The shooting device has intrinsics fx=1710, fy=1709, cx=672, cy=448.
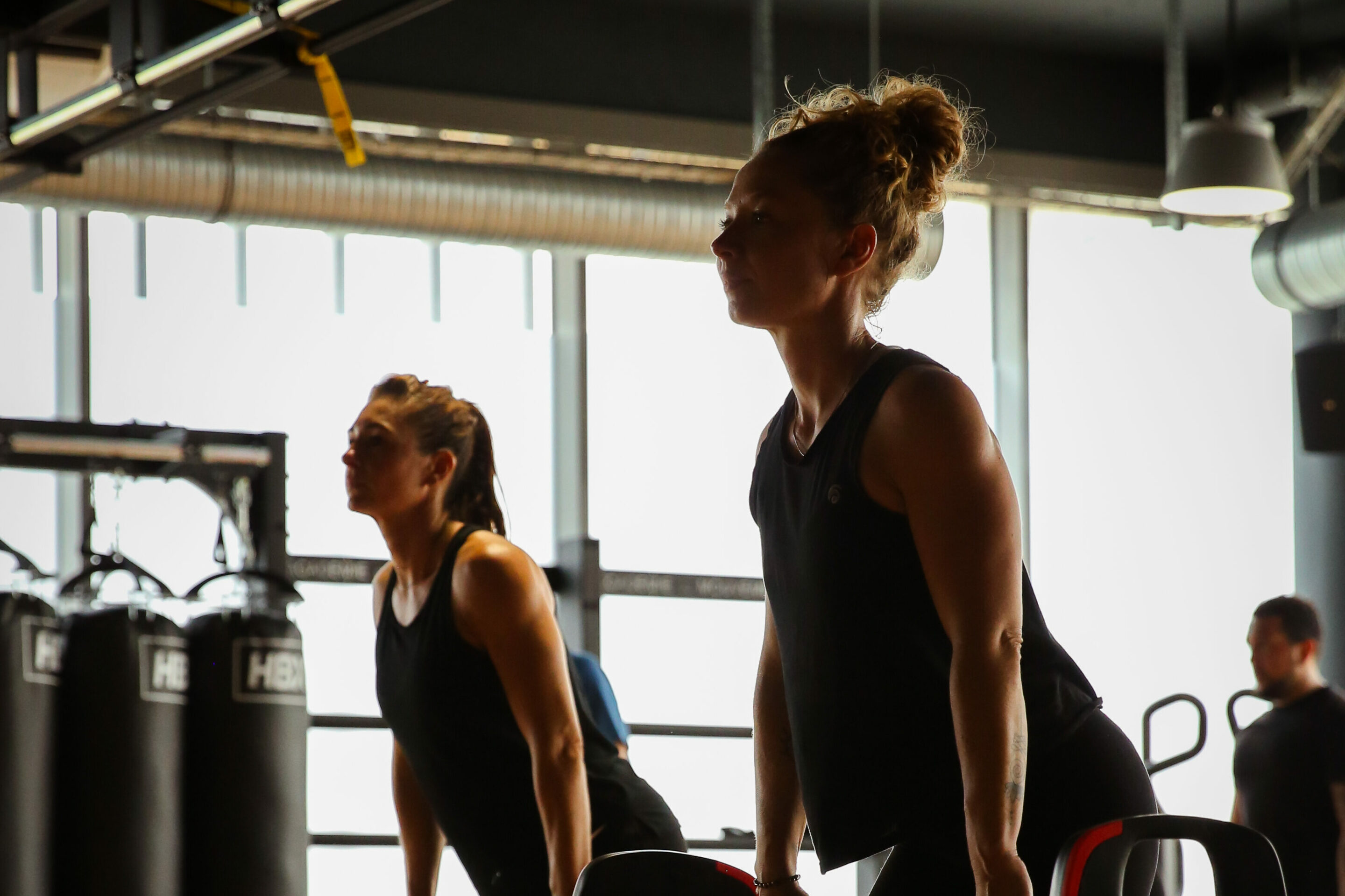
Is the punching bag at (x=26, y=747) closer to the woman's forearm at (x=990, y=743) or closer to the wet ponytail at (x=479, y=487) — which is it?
the wet ponytail at (x=479, y=487)

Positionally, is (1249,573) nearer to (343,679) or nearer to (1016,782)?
(343,679)

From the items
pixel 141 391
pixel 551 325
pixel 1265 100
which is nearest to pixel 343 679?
pixel 141 391

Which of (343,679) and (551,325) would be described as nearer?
(343,679)

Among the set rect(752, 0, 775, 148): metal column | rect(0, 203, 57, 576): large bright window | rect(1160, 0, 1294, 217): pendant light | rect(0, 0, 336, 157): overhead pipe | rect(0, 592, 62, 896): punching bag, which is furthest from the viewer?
rect(0, 203, 57, 576): large bright window

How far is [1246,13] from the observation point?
704 centimetres

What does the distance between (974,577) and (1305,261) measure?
5194mm

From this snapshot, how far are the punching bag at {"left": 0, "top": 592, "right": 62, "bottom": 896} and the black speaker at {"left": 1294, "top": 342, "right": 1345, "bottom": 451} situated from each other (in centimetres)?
469

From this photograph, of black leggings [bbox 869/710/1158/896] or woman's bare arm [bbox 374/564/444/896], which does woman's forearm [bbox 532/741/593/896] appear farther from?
black leggings [bbox 869/710/1158/896]

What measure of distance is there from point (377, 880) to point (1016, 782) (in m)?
5.01

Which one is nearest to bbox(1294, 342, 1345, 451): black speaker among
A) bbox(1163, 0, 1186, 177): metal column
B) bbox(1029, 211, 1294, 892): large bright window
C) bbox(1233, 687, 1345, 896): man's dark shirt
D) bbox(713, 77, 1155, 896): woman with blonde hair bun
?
bbox(1029, 211, 1294, 892): large bright window

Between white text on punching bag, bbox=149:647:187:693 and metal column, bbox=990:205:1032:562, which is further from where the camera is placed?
metal column, bbox=990:205:1032:562

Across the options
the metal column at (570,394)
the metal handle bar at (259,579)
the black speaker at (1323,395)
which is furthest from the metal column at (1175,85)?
the metal handle bar at (259,579)

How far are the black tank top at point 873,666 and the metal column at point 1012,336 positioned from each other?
575 centimetres

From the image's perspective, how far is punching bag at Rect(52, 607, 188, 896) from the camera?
3.86 metres
